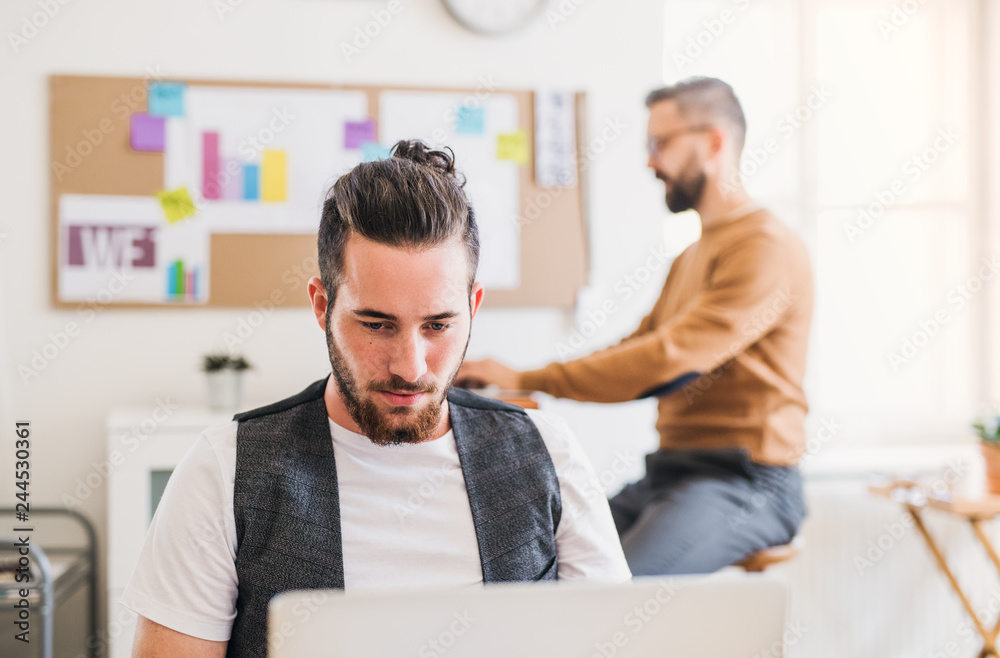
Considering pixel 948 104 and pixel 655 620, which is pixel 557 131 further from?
pixel 655 620

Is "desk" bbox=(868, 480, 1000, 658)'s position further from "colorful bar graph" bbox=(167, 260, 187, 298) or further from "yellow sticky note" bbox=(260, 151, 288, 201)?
"colorful bar graph" bbox=(167, 260, 187, 298)

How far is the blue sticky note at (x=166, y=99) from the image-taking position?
2.59 meters

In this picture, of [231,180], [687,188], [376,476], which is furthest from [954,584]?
[231,180]

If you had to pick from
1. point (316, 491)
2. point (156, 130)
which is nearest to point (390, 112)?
point (156, 130)

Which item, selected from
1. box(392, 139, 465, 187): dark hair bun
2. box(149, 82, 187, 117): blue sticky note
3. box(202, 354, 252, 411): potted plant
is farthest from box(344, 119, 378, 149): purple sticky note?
box(392, 139, 465, 187): dark hair bun

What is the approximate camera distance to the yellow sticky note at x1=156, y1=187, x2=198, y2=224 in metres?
2.59

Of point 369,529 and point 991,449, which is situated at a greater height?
point 369,529

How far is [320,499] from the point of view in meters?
1.06

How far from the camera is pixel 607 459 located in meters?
2.86

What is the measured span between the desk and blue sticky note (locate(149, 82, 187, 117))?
2517 mm

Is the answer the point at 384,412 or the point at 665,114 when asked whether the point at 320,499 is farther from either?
the point at 665,114

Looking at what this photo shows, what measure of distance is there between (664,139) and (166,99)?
5.05 feet

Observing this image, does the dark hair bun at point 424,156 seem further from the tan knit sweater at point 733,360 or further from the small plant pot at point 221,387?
the small plant pot at point 221,387

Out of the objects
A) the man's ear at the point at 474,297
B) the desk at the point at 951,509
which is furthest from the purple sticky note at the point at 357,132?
the desk at the point at 951,509
